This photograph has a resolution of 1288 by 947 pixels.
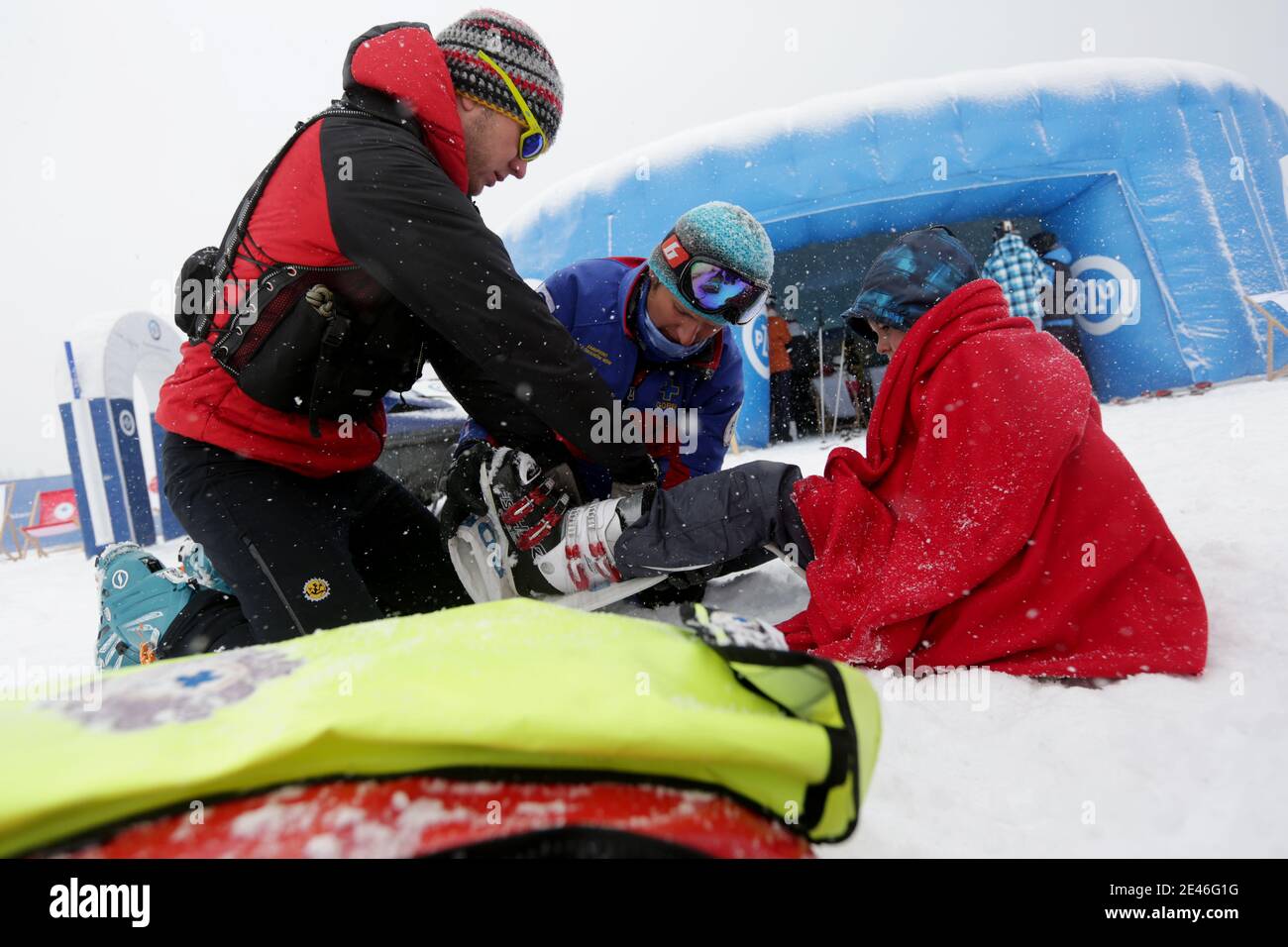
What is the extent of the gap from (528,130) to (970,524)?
4.23 ft

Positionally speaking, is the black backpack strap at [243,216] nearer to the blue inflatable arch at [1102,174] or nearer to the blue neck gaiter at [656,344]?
the blue neck gaiter at [656,344]

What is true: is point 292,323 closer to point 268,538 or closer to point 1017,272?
point 268,538

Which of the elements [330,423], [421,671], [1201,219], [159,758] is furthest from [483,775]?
[1201,219]

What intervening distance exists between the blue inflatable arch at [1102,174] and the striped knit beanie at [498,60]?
18.0ft

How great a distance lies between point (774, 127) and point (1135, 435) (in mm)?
4456

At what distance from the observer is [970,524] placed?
1295mm

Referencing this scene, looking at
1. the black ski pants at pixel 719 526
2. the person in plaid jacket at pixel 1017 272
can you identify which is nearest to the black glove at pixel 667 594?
the black ski pants at pixel 719 526

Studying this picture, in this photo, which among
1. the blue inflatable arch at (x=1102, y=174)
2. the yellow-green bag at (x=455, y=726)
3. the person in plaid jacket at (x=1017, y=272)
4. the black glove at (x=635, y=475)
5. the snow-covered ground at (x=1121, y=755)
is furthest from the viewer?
the blue inflatable arch at (x=1102, y=174)

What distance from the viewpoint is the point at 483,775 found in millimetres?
516

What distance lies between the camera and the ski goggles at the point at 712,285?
186cm

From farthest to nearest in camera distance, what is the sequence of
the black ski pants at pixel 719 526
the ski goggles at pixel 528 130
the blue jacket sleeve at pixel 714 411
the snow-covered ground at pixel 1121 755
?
the blue jacket sleeve at pixel 714 411
the black ski pants at pixel 719 526
the ski goggles at pixel 528 130
the snow-covered ground at pixel 1121 755

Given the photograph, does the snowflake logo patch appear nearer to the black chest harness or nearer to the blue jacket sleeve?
the black chest harness

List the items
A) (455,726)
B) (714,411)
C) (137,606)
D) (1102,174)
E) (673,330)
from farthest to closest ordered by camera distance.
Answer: (1102,174)
(714,411)
(673,330)
(137,606)
(455,726)

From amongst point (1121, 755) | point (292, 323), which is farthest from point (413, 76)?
point (1121, 755)
